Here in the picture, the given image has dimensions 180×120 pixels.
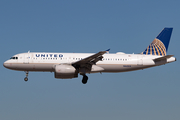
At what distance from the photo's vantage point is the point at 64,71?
41.5 meters

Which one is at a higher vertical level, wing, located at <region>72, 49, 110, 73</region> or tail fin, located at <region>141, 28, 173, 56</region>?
tail fin, located at <region>141, 28, 173, 56</region>

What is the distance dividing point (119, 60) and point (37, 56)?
11.2 m

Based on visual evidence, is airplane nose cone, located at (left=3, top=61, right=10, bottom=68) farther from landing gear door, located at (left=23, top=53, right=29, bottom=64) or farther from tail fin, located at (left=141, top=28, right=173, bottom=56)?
tail fin, located at (left=141, top=28, right=173, bottom=56)

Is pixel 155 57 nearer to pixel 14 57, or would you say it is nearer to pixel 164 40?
pixel 164 40

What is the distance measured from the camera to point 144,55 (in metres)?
46.0

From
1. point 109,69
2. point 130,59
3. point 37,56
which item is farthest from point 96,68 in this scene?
point 37,56

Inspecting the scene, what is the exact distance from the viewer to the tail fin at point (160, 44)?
47616 mm

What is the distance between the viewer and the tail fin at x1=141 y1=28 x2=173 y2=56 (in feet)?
156

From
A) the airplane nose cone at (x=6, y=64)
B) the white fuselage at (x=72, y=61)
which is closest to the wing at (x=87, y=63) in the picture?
the white fuselage at (x=72, y=61)

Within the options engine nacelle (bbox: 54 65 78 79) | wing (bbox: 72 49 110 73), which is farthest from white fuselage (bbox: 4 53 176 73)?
engine nacelle (bbox: 54 65 78 79)

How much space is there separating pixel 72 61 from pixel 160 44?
13.9m

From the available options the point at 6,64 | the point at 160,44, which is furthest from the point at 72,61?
the point at 160,44

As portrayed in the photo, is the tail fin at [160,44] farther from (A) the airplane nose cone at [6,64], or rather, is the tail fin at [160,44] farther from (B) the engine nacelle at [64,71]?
(A) the airplane nose cone at [6,64]

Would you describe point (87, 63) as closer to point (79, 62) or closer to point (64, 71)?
point (79, 62)
